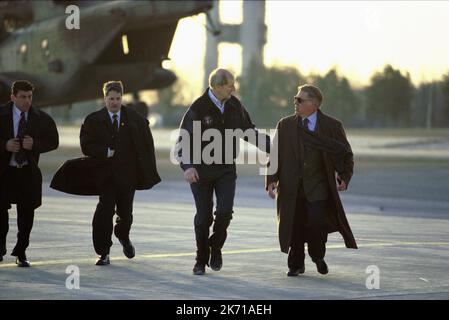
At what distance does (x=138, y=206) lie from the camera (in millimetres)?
21016

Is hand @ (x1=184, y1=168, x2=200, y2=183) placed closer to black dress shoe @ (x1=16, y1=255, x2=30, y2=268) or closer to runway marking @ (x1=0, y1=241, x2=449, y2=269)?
runway marking @ (x1=0, y1=241, x2=449, y2=269)

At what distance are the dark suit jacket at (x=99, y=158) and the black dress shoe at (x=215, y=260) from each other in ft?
3.68

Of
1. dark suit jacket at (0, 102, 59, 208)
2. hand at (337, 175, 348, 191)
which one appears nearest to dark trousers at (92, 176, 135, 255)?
dark suit jacket at (0, 102, 59, 208)

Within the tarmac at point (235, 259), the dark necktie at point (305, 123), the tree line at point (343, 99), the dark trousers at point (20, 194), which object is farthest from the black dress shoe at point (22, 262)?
the tree line at point (343, 99)

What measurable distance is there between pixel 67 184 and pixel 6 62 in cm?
2411

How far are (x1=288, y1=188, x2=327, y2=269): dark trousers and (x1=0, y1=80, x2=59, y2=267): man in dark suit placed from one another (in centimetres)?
268

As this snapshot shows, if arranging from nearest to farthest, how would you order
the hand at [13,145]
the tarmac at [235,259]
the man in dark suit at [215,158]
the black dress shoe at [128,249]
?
the tarmac at [235,259] → the man in dark suit at [215,158] → the hand at [13,145] → the black dress shoe at [128,249]

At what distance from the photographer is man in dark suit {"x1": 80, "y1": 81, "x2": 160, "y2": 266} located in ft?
41.8

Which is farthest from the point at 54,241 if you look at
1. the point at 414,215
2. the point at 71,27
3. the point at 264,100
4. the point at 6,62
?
the point at 264,100

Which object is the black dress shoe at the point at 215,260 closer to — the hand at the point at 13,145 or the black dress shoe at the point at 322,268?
the black dress shoe at the point at 322,268

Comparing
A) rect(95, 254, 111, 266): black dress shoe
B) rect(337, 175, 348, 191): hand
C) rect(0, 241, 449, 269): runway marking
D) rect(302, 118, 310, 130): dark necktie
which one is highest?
rect(302, 118, 310, 130): dark necktie

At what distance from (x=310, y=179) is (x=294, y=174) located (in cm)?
17

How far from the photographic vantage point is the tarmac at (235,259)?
10680 mm

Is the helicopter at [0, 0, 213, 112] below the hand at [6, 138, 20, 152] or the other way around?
the other way around
